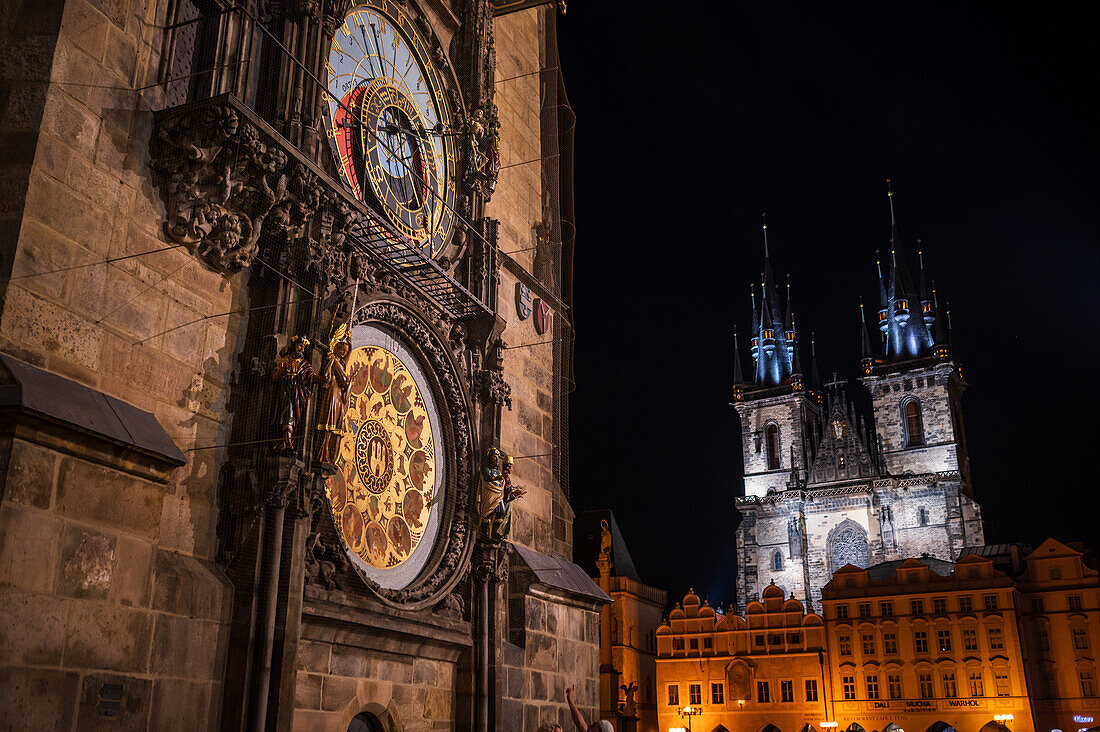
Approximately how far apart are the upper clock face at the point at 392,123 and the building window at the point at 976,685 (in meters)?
33.1

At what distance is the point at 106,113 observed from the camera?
17.8 ft

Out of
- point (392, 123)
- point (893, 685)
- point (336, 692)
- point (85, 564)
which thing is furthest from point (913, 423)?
point (85, 564)

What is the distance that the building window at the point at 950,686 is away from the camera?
115 ft

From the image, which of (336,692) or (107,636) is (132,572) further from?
(336,692)

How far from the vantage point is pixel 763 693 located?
37.9 meters

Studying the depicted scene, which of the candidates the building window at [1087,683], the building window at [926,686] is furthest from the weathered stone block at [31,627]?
the building window at [1087,683]

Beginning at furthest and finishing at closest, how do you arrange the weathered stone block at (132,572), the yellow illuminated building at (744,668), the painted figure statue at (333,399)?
the yellow illuminated building at (744,668) < the painted figure statue at (333,399) < the weathered stone block at (132,572)

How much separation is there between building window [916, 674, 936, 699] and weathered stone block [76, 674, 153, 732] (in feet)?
119

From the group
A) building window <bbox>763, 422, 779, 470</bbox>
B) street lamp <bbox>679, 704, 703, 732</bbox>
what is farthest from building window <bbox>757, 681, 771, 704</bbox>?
building window <bbox>763, 422, 779, 470</bbox>

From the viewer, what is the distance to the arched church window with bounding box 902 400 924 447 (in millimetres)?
53906

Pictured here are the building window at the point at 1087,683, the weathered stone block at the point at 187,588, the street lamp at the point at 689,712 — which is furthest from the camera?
the street lamp at the point at 689,712

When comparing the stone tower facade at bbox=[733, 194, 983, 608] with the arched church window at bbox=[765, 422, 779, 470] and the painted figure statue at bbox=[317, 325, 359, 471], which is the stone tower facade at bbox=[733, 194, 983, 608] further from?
the painted figure statue at bbox=[317, 325, 359, 471]

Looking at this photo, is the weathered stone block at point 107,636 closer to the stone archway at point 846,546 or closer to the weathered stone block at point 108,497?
the weathered stone block at point 108,497

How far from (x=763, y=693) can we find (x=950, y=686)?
7.11 meters
